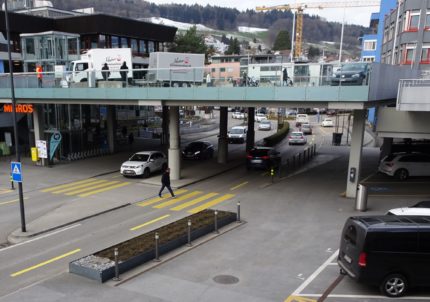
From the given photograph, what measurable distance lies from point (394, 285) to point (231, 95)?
43.7ft

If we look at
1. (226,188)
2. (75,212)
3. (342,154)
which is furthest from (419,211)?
(342,154)

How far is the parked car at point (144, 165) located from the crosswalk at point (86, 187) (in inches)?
41.6

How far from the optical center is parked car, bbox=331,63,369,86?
17.9 m

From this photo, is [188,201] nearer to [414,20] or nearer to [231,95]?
[231,95]

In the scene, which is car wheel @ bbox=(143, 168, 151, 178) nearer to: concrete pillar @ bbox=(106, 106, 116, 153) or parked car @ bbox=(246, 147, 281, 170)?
parked car @ bbox=(246, 147, 281, 170)

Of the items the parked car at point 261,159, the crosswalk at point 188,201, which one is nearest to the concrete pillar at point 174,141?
the crosswalk at point 188,201

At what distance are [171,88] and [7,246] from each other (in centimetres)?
1185

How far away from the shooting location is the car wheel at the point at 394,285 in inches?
391

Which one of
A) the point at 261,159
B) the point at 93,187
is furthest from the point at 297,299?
the point at 261,159

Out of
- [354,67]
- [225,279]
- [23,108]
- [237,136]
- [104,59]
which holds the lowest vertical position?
[237,136]

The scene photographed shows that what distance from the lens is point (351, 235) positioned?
10391mm

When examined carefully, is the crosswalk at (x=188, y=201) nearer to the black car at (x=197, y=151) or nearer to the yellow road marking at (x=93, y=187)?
the yellow road marking at (x=93, y=187)

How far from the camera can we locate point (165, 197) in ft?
70.9

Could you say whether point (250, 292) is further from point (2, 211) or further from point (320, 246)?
point (2, 211)
